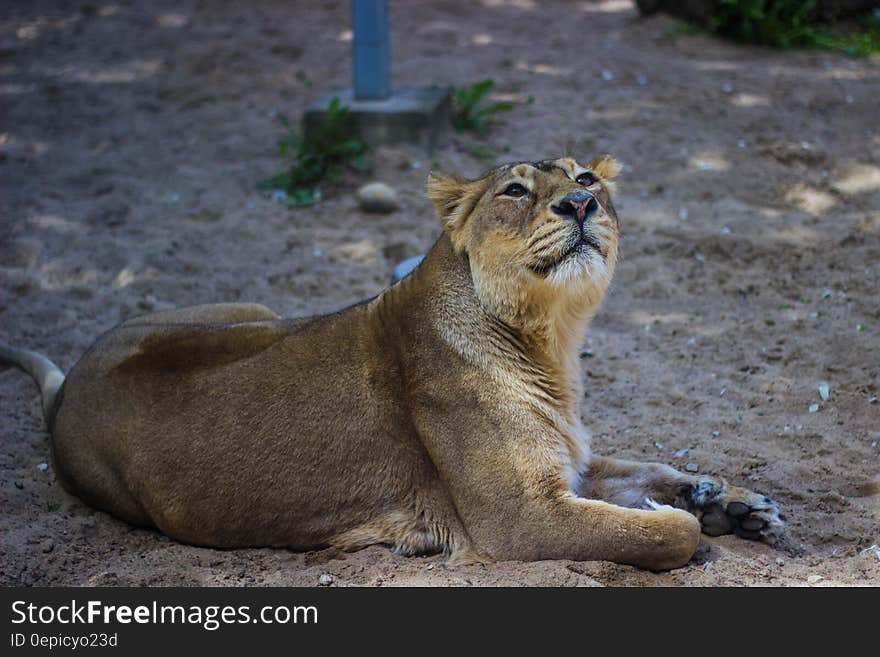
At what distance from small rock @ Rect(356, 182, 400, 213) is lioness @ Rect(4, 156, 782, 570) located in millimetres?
3358

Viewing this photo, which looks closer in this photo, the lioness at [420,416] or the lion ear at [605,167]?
the lioness at [420,416]

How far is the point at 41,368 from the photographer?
562 cm

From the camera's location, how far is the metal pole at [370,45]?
8344 millimetres

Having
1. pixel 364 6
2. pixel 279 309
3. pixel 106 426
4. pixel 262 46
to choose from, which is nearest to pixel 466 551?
pixel 106 426

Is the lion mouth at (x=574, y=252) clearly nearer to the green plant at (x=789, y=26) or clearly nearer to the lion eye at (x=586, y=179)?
the lion eye at (x=586, y=179)

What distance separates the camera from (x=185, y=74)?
33.6 ft

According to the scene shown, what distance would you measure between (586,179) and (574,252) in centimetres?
51

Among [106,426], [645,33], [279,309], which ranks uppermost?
[645,33]

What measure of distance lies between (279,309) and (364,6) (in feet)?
9.54

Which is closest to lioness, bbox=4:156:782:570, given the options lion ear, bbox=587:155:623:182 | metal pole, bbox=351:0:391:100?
lion ear, bbox=587:155:623:182

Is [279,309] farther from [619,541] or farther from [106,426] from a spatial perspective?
[619,541]

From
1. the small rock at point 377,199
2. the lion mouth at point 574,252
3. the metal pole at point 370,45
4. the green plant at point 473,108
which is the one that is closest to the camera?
the lion mouth at point 574,252

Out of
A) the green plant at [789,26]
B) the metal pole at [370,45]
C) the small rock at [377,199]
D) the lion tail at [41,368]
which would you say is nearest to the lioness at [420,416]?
the lion tail at [41,368]

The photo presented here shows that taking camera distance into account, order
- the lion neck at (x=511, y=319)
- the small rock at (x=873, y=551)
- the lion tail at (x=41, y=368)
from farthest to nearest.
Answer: the lion tail at (x=41, y=368)
the lion neck at (x=511, y=319)
the small rock at (x=873, y=551)
